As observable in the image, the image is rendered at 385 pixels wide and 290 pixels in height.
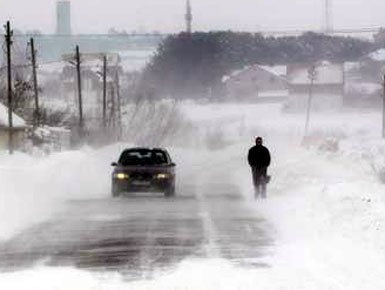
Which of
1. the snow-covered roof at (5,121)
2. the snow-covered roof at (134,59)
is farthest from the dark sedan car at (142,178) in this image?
the snow-covered roof at (134,59)

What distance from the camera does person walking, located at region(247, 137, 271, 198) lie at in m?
26.4

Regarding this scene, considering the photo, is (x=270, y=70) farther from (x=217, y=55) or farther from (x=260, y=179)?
(x=260, y=179)

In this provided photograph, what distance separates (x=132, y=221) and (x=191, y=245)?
4.72 m

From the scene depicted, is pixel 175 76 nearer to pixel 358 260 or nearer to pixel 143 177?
pixel 143 177

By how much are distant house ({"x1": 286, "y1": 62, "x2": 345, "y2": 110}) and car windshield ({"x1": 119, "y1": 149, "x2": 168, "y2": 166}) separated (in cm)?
9439

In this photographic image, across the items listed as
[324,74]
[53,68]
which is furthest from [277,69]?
[53,68]

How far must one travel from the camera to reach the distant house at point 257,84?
127213mm

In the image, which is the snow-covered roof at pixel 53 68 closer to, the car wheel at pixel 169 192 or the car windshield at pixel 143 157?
the car windshield at pixel 143 157

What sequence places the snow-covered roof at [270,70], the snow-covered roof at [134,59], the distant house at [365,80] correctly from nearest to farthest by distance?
1. the distant house at [365,80]
2. the snow-covered roof at [270,70]
3. the snow-covered roof at [134,59]

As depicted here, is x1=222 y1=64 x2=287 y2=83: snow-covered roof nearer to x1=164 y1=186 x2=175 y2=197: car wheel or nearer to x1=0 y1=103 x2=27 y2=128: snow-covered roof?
x1=0 y1=103 x2=27 y2=128: snow-covered roof

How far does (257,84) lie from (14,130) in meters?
76.3

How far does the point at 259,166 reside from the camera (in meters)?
26.5

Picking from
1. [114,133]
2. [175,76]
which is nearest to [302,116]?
[175,76]

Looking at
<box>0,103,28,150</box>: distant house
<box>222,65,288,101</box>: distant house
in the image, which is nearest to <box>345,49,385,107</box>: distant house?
<box>222,65,288,101</box>: distant house
